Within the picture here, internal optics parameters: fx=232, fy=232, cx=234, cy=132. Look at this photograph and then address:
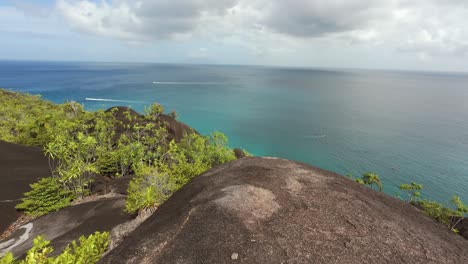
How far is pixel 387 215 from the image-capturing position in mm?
12305

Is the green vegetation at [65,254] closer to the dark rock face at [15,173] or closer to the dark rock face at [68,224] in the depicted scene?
the dark rock face at [68,224]

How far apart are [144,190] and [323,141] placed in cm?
7912

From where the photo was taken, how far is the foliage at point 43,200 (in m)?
24.1

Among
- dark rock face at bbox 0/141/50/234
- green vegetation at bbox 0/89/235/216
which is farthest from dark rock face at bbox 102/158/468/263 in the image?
dark rock face at bbox 0/141/50/234

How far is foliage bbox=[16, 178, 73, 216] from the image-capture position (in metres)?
24.1

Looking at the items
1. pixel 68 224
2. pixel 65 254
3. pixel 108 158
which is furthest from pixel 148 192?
pixel 108 158

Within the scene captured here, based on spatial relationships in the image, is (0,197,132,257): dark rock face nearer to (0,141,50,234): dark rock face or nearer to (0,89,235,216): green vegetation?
(0,89,235,216): green vegetation

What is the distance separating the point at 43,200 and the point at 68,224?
7.02m

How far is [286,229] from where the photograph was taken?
10320 millimetres

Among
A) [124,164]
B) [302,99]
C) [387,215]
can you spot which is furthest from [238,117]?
[387,215]

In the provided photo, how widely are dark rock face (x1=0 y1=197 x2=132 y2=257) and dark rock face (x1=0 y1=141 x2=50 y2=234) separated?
445 cm

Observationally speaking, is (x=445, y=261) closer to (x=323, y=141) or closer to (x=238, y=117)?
(x=323, y=141)

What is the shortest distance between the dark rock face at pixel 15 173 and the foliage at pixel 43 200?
4.10ft

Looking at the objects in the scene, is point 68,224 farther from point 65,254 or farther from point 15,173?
point 15,173
